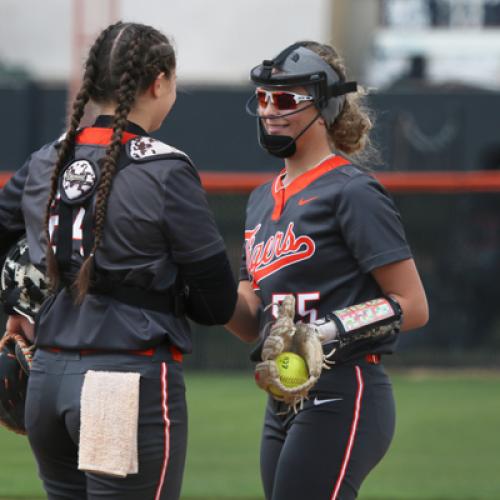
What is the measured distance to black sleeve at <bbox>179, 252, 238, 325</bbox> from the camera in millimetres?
3215

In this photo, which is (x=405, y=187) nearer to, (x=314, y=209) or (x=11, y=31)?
(x=314, y=209)

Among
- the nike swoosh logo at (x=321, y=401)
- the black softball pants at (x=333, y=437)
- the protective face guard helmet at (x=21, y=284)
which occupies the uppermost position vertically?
the protective face guard helmet at (x=21, y=284)

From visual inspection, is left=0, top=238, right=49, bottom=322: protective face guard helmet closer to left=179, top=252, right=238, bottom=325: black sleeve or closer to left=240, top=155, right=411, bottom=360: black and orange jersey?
left=179, top=252, right=238, bottom=325: black sleeve

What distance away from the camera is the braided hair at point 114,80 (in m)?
3.14

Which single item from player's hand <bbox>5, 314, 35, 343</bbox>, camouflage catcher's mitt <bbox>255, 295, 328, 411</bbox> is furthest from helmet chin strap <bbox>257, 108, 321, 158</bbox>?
player's hand <bbox>5, 314, 35, 343</bbox>

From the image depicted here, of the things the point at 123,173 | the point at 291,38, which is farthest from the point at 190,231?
the point at 291,38

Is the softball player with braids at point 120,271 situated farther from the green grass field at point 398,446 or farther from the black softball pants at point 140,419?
the green grass field at point 398,446

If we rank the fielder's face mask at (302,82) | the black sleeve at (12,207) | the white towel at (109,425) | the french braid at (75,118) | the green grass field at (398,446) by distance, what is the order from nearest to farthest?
the white towel at (109,425)
the french braid at (75,118)
the black sleeve at (12,207)
the fielder's face mask at (302,82)
the green grass field at (398,446)

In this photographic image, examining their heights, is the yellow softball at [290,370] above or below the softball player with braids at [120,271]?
below

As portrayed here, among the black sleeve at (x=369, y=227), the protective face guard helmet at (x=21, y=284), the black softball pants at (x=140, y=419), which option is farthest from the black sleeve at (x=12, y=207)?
the black sleeve at (x=369, y=227)

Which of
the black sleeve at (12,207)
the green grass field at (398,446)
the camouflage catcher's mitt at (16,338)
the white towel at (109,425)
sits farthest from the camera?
the green grass field at (398,446)

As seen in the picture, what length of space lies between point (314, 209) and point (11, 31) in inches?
721

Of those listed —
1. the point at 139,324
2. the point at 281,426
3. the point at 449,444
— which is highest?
the point at 139,324

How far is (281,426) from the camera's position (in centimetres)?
375
